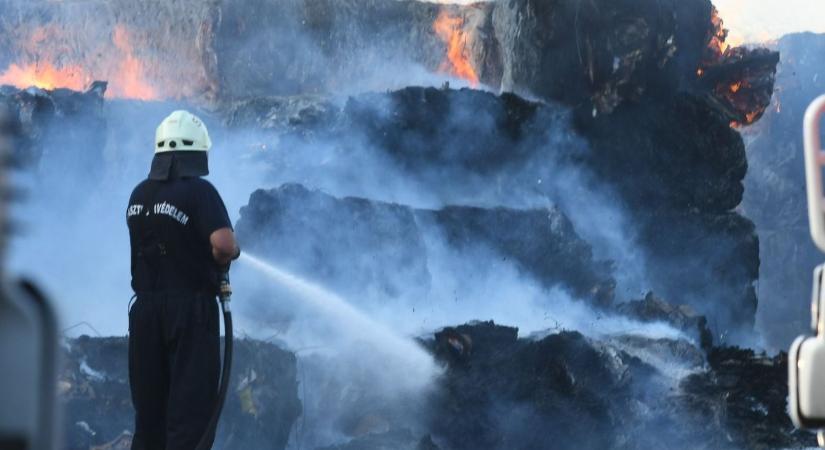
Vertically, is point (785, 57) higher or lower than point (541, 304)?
higher

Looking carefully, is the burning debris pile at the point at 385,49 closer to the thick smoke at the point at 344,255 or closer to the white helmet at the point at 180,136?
the thick smoke at the point at 344,255

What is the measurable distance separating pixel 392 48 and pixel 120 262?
1.84 meters

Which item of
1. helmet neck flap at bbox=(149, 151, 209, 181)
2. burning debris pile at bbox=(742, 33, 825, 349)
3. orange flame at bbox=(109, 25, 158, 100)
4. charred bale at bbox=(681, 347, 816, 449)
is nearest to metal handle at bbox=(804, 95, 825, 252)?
helmet neck flap at bbox=(149, 151, 209, 181)

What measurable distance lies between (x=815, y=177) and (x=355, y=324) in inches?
187

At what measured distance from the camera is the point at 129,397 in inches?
311

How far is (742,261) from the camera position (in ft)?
28.9

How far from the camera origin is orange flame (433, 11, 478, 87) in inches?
331

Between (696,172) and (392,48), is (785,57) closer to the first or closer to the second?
(696,172)

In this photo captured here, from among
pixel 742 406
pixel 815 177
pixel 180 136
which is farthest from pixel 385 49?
pixel 815 177

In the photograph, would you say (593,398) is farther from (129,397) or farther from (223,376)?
(223,376)

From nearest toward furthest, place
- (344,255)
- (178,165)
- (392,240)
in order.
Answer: (178,165) < (344,255) < (392,240)

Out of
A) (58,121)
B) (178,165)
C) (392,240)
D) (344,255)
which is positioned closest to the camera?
→ (178,165)

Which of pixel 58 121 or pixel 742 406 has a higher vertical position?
pixel 58 121

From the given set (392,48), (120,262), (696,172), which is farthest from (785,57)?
(120,262)
